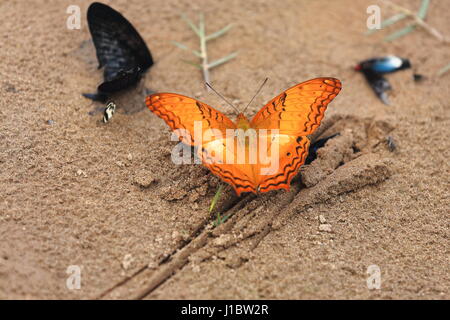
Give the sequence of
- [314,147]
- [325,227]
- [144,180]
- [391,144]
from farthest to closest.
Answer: [391,144]
[314,147]
[144,180]
[325,227]

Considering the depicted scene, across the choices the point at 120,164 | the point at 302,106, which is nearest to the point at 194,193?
the point at 120,164

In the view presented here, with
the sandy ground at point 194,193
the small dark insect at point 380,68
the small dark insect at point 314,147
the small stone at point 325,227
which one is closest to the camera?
the sandy ground at point 194,193

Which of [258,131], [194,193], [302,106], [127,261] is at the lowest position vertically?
[127,261]

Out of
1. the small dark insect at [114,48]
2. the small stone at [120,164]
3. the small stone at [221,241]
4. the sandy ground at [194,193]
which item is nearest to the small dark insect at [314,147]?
the sandy ground at [194,193]

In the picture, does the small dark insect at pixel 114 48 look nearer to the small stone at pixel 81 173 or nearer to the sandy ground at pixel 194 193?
the sandy ground at pixel 194 193

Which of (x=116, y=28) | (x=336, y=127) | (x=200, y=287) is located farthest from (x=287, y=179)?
(x=116, y=28)

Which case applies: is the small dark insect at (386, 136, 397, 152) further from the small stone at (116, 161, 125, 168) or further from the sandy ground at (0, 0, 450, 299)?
the small stone at (116, 161, 125, 168)

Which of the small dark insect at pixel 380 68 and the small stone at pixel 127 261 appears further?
the small dark insect at pixel 380 68

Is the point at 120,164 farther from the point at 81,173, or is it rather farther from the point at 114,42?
the point at 114,42
